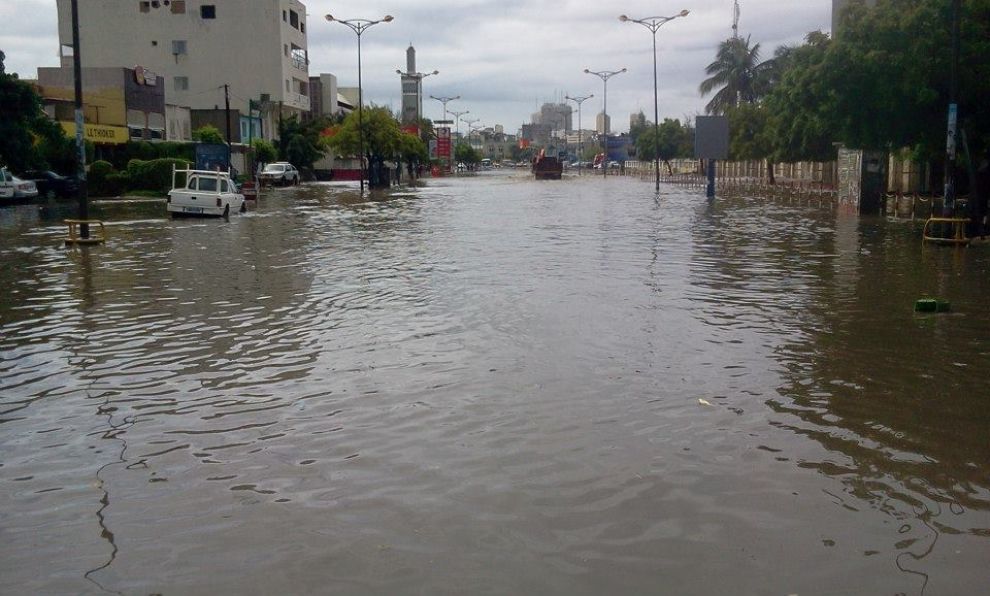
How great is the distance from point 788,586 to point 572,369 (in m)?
5.07

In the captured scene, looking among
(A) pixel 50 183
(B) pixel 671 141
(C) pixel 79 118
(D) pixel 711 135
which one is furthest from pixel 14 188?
(B) pixel 671 141

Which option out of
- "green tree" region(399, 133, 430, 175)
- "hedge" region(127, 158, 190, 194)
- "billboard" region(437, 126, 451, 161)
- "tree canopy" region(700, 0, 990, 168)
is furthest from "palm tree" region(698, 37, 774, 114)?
"billboard" region(437, 126, 451, 161)

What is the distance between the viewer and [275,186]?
236 ft

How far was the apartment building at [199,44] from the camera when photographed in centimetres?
8825

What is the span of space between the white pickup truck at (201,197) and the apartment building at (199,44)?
54.4 meters

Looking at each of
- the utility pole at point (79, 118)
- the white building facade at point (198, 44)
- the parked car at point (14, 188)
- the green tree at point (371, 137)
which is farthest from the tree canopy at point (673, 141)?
the utility pole at point (79, 118)

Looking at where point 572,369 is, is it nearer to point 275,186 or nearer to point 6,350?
point 6,350

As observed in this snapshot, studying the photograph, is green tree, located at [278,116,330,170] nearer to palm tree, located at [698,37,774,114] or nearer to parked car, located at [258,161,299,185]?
parked car, located at [258,161,299,185]

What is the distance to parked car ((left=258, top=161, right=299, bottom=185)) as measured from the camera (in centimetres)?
7012

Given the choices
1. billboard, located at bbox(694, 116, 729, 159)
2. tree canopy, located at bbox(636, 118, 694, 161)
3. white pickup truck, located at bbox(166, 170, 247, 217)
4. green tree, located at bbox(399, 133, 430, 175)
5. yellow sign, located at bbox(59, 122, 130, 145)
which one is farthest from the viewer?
tree canopy, located at bbox(636, 118, 694, 161)

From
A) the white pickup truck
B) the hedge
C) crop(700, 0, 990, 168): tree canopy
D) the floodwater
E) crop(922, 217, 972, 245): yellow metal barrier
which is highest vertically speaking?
crop(700, 0, 990, 168): tree canopy

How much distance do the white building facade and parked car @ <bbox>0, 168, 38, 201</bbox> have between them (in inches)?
1740

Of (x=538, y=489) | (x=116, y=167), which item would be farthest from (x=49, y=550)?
(x=116, y=167)

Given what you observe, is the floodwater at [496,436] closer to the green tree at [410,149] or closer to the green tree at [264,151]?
the green tree at [264,151]
